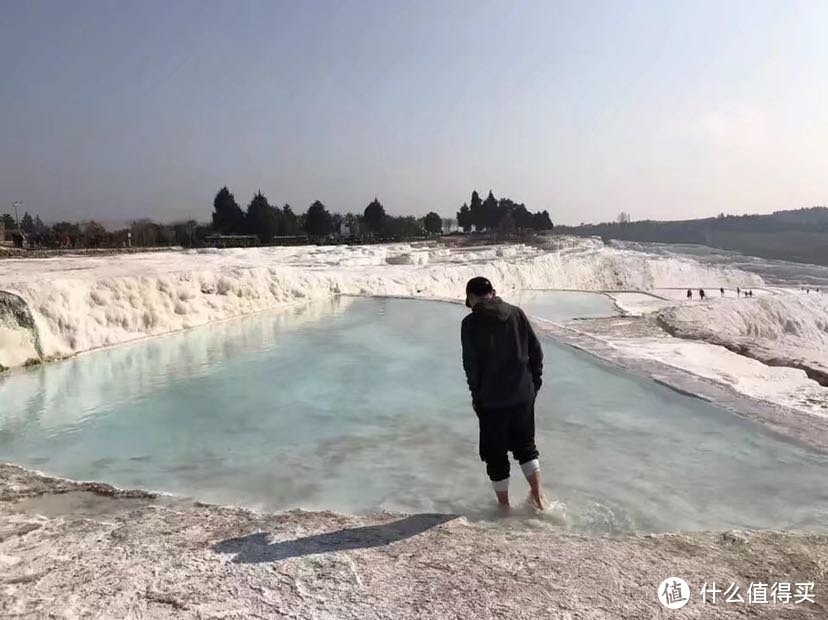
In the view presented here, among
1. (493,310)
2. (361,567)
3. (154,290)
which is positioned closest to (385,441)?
(493,310)

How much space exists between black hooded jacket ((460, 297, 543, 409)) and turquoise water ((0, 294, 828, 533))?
74 centimetres

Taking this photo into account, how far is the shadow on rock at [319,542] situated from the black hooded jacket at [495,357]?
0.77m

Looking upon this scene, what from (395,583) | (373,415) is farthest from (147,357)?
(395,583)

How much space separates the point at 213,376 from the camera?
7.50 meters

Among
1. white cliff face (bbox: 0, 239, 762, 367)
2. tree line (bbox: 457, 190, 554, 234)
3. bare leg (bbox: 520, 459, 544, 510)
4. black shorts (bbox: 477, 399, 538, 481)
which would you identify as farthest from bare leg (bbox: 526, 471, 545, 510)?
tree line (bbox: 457, 190, 554, 234)

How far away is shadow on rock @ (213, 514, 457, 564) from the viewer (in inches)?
112

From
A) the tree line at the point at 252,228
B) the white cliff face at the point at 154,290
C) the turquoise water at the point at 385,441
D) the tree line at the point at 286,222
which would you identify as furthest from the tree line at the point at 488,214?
the turquoise water at the point at 385,441

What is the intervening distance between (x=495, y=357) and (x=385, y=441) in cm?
191

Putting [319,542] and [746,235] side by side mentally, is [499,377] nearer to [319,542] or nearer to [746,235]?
[319,542]

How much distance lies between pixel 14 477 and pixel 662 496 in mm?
4297

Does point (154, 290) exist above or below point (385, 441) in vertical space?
above

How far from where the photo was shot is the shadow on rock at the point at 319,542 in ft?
9.32

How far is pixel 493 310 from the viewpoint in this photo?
3338 millimetres

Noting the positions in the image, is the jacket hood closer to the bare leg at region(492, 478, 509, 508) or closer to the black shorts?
the black shorts
